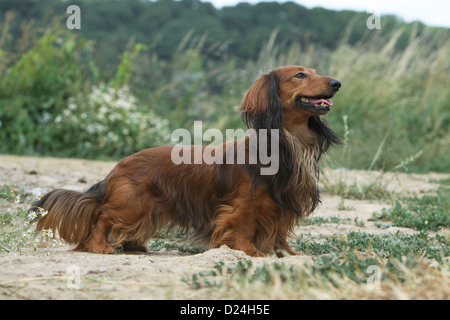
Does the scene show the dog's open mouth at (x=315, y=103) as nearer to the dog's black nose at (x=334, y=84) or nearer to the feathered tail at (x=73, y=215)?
the dog's black nose at (x=334, y=84)

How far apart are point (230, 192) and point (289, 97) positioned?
2.60ft

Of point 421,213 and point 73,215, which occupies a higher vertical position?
point 73,215

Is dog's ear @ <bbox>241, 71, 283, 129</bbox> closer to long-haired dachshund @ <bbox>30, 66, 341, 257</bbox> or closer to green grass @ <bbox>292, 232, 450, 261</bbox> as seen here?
long-haired dachshund @ <bbox>30, 66, 341, 257</bbox>

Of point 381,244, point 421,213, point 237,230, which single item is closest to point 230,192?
point 237,230

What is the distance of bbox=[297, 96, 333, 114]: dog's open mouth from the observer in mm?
3918

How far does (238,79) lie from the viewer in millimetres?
12102

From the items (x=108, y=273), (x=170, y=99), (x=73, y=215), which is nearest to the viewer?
(x=108, y=273)

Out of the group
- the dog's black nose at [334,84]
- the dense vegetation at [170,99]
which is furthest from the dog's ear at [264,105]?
the dense vegetation at [170,99]

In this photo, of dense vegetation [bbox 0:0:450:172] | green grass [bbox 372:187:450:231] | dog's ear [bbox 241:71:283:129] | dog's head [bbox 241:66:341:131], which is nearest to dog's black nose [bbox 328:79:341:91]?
dog's head [bbox 241:66:341:131]

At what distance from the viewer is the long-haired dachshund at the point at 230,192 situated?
4004 mm

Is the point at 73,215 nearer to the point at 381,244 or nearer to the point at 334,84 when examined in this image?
the point at 334,84

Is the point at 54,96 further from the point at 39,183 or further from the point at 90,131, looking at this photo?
the point at 39,183

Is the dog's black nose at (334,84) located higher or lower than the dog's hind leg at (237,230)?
higher

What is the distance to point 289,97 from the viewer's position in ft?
13.4
